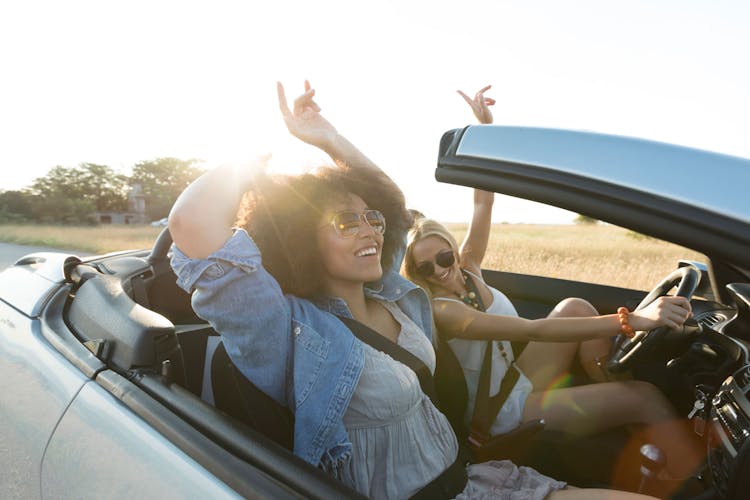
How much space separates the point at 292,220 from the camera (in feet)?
5.68

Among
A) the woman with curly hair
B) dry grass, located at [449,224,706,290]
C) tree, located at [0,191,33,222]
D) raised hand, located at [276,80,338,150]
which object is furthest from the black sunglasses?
tree, located at [0,191,33,222]

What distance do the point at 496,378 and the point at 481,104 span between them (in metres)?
→ 1.17

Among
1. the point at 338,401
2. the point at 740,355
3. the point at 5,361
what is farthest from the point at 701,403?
the point at 5,361

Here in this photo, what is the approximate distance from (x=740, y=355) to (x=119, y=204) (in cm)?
4868

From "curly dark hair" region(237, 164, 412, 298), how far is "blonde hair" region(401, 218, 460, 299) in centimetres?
73

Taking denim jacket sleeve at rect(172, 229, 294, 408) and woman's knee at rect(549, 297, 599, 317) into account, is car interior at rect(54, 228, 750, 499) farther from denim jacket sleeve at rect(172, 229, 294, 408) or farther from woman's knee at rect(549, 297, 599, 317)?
woman's knee at rect(549, 297, 599, 317)

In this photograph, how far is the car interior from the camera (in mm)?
1123

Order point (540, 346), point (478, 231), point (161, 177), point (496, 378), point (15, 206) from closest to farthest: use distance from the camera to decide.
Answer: point (496, 378), point (540, 346), point (478, 231), point (15, 206), point (161, 177)

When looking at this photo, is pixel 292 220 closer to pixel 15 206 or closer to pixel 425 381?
pixel 425 381

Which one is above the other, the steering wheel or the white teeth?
the white teeth

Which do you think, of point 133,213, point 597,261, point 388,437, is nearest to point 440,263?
point 388,437

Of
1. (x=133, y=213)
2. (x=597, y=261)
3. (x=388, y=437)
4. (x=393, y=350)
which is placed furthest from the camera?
(x=133, y=213)

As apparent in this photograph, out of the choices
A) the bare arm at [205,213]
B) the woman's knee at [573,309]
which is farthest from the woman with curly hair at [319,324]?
the woman's knee at [573,309]

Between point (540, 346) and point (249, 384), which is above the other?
point (249, 384)
